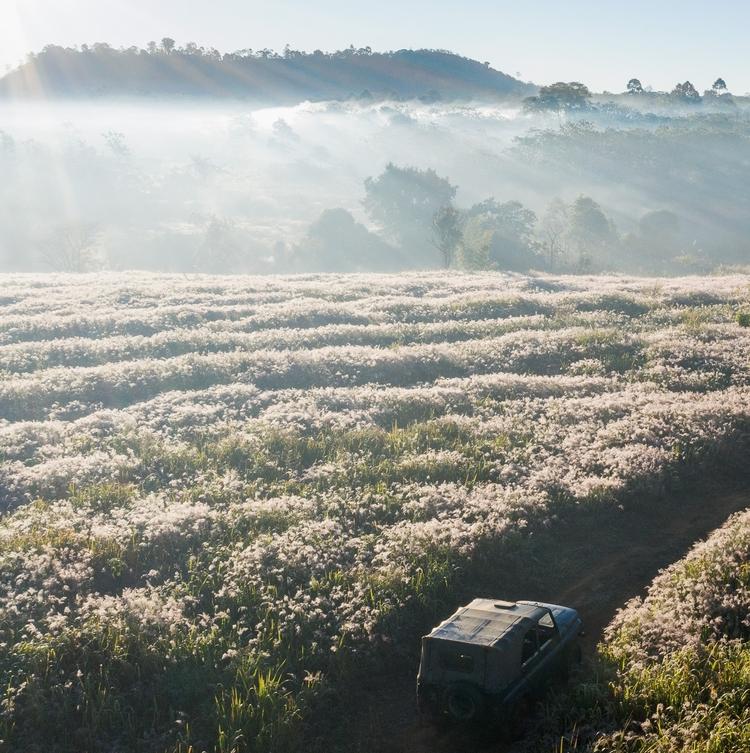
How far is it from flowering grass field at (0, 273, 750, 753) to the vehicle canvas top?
171cm

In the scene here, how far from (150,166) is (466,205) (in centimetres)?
8270

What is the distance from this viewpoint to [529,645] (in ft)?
36.6

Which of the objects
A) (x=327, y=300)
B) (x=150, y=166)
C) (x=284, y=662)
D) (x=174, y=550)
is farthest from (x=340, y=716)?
(x=150, y=166)

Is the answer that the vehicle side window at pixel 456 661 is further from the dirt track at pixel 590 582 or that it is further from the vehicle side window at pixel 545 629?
the vehicle side window at pixel 545 629

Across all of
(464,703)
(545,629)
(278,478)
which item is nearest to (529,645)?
(545,629)

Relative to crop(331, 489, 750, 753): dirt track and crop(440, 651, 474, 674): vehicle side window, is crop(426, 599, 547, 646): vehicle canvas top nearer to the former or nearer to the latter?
→ crop(440, 651, 474, 674): vehicle side window

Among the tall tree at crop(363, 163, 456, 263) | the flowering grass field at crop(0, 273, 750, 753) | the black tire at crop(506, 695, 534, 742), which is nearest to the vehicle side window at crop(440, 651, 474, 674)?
the black tire at crop(506, 695, 534, 742)

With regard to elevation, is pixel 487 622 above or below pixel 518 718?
above

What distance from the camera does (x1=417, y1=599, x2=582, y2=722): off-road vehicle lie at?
10.4 metres

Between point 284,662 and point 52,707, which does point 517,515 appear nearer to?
point 284,662

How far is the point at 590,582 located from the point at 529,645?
13.9ft

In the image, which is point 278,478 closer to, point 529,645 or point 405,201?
point 529,645

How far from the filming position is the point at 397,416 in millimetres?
24156

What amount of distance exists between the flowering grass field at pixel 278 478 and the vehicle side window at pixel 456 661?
6.35 ft
